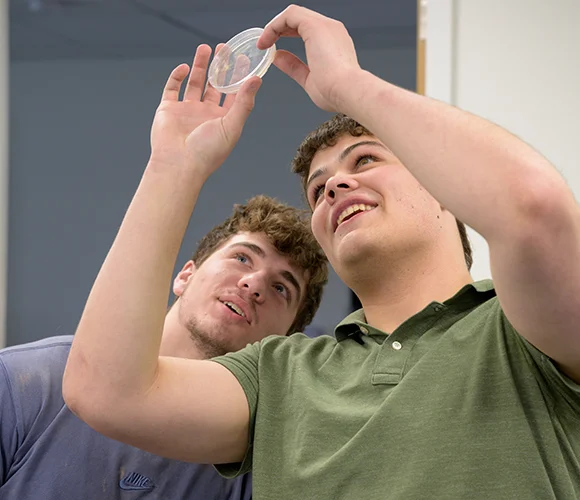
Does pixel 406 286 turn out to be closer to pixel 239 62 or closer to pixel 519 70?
pixel 239 62

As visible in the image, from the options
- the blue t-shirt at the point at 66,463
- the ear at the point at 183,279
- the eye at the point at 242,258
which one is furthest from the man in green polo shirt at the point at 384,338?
the ear at the point at 183,279

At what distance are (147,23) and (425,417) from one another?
7.34 ft

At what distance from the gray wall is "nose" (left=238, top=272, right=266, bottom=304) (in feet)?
3.11

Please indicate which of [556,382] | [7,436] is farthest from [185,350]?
[556,382]

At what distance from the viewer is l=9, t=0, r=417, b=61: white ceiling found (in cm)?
274

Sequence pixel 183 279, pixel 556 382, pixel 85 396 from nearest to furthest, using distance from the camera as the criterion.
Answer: pixel 556 382 < pixel 85 396 < pixel 183 279

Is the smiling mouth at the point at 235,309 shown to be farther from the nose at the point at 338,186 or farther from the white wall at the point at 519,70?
the white wall at the point at 519,70

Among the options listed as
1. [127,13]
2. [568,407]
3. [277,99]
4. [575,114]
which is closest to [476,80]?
[575,114]

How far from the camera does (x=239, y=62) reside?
1.40 meters

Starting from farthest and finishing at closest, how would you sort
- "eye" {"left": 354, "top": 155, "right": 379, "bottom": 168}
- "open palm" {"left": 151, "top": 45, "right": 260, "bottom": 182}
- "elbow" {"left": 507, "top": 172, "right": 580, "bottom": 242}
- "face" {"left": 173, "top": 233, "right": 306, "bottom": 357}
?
"face" {"left": 173, "top": 233, "right": 306, "bottom": 357}
"eye" {"left": 354, "top": 155, "right": 379, "bottom": 168}
"open palm" {"left": 151, "top": 45, "right": 260, "bottom": 182}
"elbow" {"left": 507, "top": 172, "right": 580, "bottom": 242}

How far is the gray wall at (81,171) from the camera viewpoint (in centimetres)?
279

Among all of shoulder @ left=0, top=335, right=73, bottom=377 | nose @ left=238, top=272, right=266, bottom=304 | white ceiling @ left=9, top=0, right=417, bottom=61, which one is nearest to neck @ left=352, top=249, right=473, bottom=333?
nose @ left=238, top=272, right=266, bottom=304

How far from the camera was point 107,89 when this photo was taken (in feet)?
9.60

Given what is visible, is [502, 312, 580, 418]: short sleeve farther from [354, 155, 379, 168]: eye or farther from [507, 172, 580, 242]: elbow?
[354, 155, 379, 168]: eye
